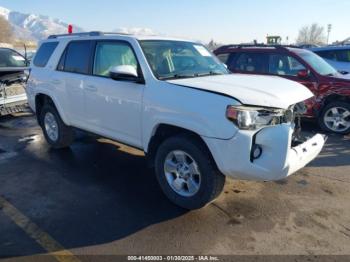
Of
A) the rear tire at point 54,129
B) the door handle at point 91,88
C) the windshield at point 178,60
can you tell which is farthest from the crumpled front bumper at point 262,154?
the rear tire at point 54,129

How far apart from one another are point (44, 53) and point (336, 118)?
5.95 metres

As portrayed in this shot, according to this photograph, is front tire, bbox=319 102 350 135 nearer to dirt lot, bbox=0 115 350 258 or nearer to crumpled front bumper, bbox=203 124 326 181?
dirt lot, bbox=0 115 350 258

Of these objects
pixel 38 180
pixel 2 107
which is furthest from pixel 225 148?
pixel 2 107

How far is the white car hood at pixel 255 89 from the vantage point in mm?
3295

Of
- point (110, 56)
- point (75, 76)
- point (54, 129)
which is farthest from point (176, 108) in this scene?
point (54, 129)

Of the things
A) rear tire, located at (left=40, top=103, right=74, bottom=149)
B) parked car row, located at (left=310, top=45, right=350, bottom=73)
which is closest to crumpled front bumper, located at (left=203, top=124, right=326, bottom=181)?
rear tire, located at (left=40, top=103, right=74, bottom=149)

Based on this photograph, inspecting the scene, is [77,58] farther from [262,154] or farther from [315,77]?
[315,77]

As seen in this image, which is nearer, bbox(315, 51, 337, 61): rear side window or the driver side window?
the driver side window

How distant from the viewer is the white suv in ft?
10.6

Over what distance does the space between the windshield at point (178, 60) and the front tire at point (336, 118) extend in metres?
3.36

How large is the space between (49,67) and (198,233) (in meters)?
3.92

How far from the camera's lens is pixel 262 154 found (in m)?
3.24

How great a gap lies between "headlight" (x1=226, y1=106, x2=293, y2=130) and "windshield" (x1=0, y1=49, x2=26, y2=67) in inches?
333

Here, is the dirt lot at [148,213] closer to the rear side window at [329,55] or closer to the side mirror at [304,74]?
the side mirror at [304,74]
